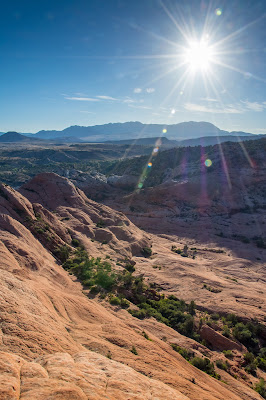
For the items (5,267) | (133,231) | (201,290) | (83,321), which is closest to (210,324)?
(201,290)

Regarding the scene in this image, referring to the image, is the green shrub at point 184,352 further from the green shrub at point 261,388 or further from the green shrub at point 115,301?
the green shrub at point 115,301

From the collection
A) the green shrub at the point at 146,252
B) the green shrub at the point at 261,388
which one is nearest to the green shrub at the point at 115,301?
the green shrub at the point at 261,388

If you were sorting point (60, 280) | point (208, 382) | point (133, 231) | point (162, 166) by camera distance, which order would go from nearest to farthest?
point (208, 382), point (60, 280), point (133, 231), point (162, 166)

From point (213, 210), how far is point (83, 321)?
4334cm

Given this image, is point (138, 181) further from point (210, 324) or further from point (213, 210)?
point (210, 324)

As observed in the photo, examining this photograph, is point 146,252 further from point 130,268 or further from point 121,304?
point 121,304

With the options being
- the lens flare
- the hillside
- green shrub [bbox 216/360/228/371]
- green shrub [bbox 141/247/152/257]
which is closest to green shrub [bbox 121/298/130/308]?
the hillside

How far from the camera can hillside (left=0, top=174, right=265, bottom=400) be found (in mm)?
6102

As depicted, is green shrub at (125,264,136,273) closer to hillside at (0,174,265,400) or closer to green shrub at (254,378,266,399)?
hillside at (0,174,265,400)

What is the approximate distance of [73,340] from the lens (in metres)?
9.03

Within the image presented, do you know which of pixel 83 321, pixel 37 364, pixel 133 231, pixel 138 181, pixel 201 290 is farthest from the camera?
pixel 138 181

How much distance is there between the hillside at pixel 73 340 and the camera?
20.0 ft

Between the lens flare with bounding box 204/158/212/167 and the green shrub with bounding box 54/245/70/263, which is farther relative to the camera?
the lens flare with bounding box 204/158/212/167

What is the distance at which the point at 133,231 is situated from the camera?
1352 inches
